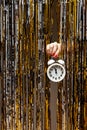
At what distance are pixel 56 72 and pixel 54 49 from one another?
17cm

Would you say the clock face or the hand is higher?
the hand

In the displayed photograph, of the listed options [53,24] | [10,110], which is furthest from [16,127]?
[53,24]

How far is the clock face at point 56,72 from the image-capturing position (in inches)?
73.3

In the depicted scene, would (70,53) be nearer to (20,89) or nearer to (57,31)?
(57,31)

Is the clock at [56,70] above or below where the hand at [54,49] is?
below

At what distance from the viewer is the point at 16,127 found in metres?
1.89

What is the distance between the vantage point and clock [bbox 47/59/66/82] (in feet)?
6.10

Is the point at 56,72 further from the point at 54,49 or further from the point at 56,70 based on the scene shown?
the point at 54,49

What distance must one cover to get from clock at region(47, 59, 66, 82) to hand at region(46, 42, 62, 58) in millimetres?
47

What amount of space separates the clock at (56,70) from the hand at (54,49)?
5 cm

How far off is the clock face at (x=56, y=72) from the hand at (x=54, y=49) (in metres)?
0.07

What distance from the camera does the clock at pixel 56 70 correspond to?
1.86 meters

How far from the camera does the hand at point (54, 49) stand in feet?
6.11

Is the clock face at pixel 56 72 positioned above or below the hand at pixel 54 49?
below
